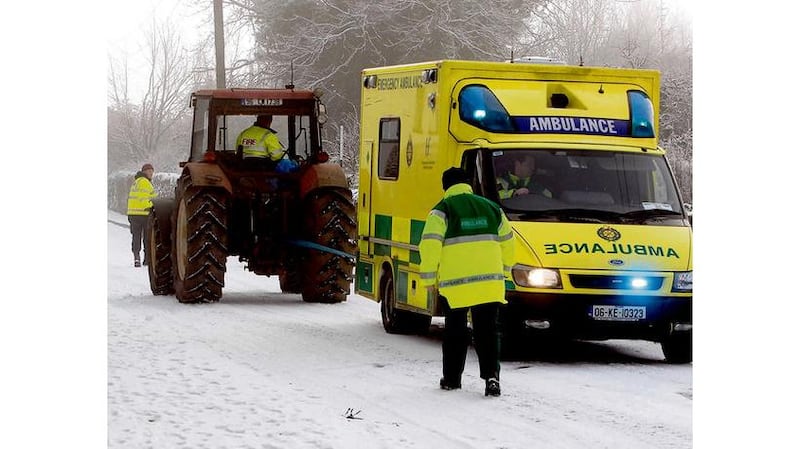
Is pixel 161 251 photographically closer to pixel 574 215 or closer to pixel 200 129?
pixel 200 129

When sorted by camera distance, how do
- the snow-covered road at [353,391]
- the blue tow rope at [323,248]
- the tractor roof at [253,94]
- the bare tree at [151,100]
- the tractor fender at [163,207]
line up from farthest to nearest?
the bare tree at [151,100]
the tractor fender at [163,207]
the tractor roof at [253,94]
the blue tow rope at [323,248]
the snow-covered road at [353,391]

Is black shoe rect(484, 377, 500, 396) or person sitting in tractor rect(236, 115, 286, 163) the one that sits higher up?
person sitting in tractor rect(236, 115, 286, 163)

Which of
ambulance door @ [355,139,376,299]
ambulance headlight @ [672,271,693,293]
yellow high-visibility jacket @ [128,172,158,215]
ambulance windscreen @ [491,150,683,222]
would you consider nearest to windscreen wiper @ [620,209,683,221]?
ambulance windscreen @ [491,150,683,222]

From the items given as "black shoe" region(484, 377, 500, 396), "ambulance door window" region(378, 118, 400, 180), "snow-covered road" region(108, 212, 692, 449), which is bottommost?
"snow-covered road" region(108, 212, 692, 449)

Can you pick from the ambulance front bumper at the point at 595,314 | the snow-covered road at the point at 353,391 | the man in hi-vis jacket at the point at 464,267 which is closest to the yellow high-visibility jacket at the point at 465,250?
the man in hi-vis jacket at the point at 464,267

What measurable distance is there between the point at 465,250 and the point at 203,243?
6.00 meters

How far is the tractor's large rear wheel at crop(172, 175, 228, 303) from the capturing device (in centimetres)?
1546

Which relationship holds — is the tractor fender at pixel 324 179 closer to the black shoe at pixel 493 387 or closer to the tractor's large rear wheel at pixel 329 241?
the tractor's large rear wheel at pixel 329 241

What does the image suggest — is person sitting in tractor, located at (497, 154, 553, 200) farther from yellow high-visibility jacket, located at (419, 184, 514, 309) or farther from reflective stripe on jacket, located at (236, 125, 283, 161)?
reflective stripe on jacket, located at (236, 125, 283, 161)

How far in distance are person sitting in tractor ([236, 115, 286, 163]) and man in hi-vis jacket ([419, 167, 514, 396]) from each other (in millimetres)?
6484

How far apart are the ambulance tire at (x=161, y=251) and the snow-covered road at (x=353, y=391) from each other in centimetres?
250

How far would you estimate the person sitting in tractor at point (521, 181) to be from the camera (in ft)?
38.9

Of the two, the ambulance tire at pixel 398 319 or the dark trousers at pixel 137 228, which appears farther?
the dark trousers at pixel 137 228
